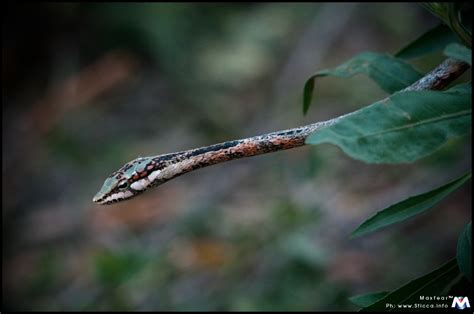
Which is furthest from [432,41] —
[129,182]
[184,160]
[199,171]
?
[199,171]

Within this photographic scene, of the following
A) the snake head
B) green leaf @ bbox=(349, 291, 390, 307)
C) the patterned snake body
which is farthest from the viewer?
the snake head

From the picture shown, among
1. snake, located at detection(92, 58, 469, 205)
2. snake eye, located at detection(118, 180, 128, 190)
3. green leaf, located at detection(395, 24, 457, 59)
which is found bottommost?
snake, located at detection(92, 58, 469, 205)

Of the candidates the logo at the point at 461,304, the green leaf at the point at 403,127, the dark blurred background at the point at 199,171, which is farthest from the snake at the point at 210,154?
the dark blurred background at the point at 199,171

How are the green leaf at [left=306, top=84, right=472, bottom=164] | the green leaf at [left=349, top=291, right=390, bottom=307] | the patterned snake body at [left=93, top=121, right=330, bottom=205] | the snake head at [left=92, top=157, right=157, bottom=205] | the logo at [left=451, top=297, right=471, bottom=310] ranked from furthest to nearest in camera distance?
the snake head at [left=92, top=157, right=157, bottom=205]
the patterned snake body at [left=93, top=121, right=330, bottom=205]
the green leaf at [left=349, top=291, right=390, bottom=307]
the logo at [left=451, top=297, right=471, bottom=310]
the green leaf at [left=306, top=84, right=472, bottom=164]

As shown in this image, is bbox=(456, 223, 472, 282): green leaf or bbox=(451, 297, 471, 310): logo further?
bbox=(451, 297, 471, 310): logo

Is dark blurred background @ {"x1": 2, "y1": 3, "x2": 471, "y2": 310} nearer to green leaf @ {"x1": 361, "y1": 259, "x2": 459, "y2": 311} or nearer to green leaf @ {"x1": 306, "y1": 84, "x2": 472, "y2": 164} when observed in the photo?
green leaf @ {"x1": 361, "y1": 259, "x2": 459, "y2": 311}

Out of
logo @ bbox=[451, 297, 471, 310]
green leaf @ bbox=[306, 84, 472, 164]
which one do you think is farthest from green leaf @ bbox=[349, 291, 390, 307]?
green leaf @ bbox=[306, 84, 472, 164]

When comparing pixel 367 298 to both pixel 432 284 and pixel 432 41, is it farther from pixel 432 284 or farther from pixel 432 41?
pixel 432 41
